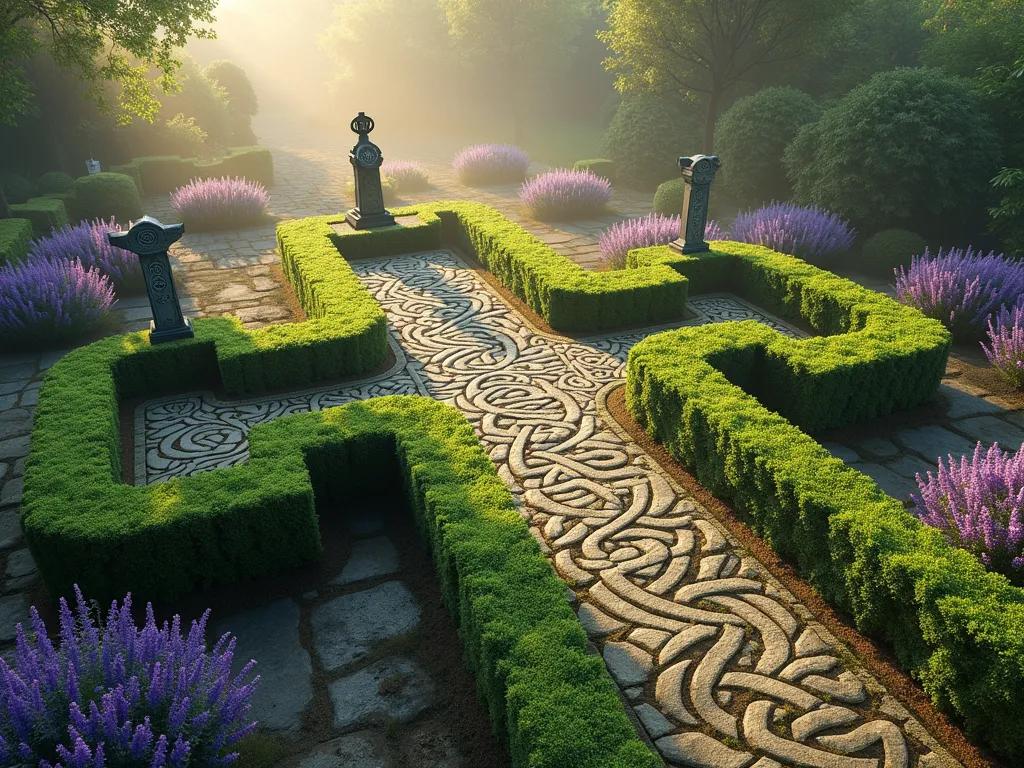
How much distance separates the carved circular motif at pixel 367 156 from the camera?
11.7 metres

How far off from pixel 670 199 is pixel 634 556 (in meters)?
11.5

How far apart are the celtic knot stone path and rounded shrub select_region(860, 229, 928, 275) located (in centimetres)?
364

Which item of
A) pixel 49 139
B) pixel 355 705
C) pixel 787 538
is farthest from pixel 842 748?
pixel 49 139

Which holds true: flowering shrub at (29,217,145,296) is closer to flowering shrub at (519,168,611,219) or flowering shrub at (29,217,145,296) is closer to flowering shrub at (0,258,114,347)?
flowering shrub at (0,258,114,347)

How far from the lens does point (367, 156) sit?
1183cm

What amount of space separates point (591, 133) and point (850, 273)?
2194 cm

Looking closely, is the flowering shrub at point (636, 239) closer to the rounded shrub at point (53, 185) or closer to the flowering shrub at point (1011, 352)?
the flowering shrub at point (1011, 352)

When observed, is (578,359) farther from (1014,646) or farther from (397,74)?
(397,74)

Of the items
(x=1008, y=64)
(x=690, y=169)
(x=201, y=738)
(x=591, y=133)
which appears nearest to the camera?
(x=201, y=738)

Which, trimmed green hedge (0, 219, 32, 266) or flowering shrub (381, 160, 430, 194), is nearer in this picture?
trimmed green hedge (0, 219, 32, 266)

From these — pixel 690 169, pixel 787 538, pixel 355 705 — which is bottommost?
pixel 355 705

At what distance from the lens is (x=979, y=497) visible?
434 centimetres

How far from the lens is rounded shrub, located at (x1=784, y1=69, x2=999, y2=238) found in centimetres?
1108

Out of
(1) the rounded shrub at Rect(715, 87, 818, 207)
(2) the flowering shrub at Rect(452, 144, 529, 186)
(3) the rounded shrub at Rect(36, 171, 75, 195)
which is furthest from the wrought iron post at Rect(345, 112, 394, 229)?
(3) the rounded shrub at Rect(36, 171, 75, 195)
